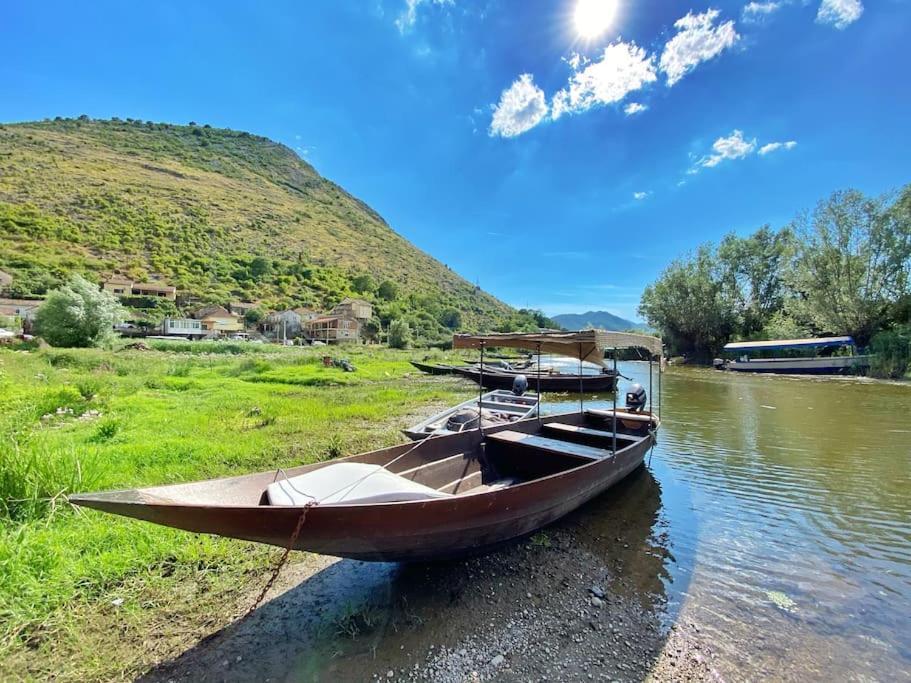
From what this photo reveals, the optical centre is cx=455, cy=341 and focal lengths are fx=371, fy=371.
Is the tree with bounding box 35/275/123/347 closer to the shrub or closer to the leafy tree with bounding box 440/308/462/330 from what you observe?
the shrub

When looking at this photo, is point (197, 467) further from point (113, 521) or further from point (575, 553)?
point (575, 553)

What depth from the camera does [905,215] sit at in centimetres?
2695

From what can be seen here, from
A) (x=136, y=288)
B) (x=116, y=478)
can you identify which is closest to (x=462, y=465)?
(x=116, y=478)

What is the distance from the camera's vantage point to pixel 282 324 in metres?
62.1

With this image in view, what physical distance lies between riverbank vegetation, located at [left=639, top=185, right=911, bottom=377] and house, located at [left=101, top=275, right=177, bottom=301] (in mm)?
74248

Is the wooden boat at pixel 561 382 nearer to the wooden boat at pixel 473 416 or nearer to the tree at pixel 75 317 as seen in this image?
the wooden boat at pixel 473 416

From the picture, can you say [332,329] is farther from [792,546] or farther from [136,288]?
[792,546]

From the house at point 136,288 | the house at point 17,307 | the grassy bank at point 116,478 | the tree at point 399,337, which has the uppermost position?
the house at point 136,288

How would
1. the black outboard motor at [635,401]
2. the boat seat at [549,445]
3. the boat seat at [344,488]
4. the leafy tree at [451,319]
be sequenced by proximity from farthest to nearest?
the leafy tree at [451,319]
the black outboard motor at [635,401]
the boat seat at [549,445]
the boat seat at [344,488]

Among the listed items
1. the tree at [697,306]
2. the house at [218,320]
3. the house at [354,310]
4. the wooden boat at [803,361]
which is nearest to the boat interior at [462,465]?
the wooden boat at [803,361]

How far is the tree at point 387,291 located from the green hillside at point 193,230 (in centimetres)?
53

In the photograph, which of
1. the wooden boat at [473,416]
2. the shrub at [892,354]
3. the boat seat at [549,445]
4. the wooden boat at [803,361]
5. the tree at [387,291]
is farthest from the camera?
the tree at [387,291]

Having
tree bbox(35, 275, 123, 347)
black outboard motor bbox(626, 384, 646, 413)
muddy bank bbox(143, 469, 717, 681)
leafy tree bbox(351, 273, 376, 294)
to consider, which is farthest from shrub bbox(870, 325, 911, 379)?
leafy tree bbox(351, 273, 376, 294)

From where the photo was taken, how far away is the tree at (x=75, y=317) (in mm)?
24375
